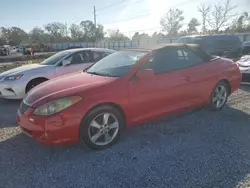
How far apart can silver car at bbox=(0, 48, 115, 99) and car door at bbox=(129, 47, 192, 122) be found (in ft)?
10.4

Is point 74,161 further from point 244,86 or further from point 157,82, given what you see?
point 244,86

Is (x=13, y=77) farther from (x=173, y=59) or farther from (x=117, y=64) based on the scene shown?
(x=173, y=59)

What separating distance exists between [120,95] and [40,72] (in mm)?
3408

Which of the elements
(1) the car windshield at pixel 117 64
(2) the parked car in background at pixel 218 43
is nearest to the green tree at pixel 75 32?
(2) the parked car in background at pixel 218 43

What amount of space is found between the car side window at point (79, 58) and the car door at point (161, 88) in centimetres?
320

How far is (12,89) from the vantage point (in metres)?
5.38

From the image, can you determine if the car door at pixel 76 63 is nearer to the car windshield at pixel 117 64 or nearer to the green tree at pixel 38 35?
the car windshield at pixel 117 64

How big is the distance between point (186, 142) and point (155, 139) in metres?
0.48

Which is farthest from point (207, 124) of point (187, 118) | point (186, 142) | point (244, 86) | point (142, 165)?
point (244, 86)

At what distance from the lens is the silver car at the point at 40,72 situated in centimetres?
541

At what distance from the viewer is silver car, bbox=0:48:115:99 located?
541cm

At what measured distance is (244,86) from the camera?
6.75 metres

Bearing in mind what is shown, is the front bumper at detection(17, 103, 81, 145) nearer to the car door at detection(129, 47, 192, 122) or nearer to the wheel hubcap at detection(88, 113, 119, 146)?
the wheel hubcap at detection(88, 113, 119, 146)

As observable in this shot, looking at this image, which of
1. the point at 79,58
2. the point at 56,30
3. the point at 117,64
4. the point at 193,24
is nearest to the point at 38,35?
the point at 56,30
